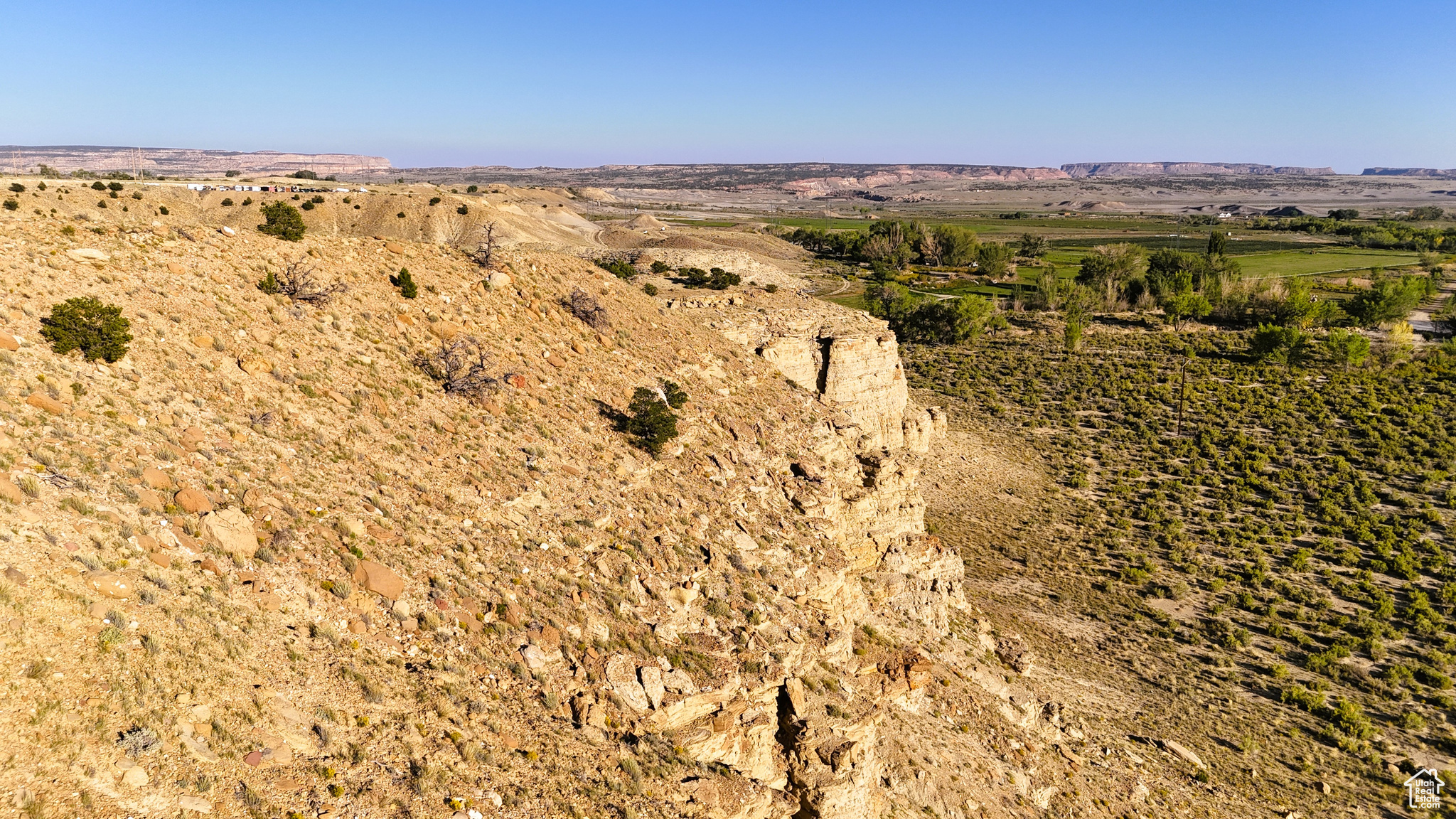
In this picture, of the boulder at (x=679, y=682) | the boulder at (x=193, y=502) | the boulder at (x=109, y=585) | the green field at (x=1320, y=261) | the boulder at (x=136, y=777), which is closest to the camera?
the boulder at (x=136, y=777)

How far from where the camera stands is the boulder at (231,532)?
12430 mm

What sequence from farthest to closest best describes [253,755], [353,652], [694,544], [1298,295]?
[1298,295] → [694,544] → [353,652] → [253,755]

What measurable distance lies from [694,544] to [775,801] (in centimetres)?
649

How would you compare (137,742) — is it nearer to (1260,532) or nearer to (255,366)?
(255,366)

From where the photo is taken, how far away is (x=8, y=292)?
50.8 feet

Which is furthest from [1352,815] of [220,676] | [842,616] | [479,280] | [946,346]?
[946,346]

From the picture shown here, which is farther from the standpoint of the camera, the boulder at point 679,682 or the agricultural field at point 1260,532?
the agricultural field at point 1260,532

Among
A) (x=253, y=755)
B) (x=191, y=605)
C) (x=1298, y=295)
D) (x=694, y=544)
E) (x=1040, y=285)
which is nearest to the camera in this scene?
(x=253, y=755)

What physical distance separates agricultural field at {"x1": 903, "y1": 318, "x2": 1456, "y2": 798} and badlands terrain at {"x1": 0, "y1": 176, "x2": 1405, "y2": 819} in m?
1.56

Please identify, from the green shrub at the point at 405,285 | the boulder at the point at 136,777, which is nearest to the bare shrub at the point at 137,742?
the boulder at the point at 136,777

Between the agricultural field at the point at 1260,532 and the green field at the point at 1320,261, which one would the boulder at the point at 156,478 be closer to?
the agricultural field at the point at 1260,532

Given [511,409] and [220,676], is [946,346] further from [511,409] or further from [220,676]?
[220,676]

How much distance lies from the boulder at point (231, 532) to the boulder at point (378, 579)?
177 centimetres

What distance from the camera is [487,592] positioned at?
14.5 m
